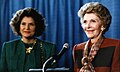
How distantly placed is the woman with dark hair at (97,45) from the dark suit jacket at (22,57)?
12.4 inches

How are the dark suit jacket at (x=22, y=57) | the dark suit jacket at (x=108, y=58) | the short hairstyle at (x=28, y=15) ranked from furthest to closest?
the short hairstyle at (x=28, y=15), the dark suit jacket at (x=22, y=57), the dark suit jacket at (x=108, y=58)

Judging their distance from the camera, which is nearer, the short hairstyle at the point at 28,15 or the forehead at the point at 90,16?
the forehead at the point at 90,16

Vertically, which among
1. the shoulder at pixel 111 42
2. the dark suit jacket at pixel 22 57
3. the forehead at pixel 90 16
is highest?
the forehead at pixel 90 16

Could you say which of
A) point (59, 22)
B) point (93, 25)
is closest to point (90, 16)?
point (93, 25)

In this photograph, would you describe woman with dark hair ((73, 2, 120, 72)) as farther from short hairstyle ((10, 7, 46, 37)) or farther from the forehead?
short hairstyle ((10, 7, 46, 37))

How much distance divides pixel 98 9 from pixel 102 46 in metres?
0.25

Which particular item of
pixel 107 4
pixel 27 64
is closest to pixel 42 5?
pixel 107 4

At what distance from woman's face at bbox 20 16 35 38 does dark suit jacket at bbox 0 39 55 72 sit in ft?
0.30

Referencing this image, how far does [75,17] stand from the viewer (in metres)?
3.16

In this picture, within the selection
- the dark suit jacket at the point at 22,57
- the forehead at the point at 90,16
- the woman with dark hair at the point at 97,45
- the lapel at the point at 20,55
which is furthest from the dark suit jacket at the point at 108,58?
the lapel at the point at 20,55

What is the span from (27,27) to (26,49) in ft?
0.55

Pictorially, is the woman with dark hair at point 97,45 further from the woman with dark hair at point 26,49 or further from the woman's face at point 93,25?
the woman with dark hair at point 26,49

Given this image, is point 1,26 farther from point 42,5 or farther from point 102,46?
point 102,46

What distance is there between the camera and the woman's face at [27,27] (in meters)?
2.37
